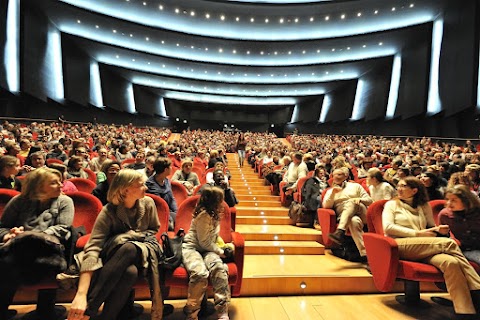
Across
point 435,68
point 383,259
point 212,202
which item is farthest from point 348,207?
point 435,68

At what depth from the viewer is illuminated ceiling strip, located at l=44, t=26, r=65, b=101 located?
1376 cm

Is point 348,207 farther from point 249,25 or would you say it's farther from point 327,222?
point 249,25

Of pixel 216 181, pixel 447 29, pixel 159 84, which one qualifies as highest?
pixel 159 84

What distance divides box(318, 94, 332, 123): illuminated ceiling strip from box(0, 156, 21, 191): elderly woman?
23213 millimetres

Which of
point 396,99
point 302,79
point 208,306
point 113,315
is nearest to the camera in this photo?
point 113,315

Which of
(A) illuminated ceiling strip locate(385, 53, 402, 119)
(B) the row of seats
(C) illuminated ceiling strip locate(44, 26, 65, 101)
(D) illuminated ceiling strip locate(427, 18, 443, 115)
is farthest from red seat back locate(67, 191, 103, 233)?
(A) illuminated ceiling strip locate(385, 53, 402, 119)

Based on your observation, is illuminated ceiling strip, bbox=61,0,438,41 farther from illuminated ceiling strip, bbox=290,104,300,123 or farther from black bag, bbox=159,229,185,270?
black bag, bbox=159,229,185,270

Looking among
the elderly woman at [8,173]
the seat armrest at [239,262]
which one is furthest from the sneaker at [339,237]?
the elderly woman at [8,173]

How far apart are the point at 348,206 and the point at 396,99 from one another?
1481 cm

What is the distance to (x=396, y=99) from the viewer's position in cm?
1582

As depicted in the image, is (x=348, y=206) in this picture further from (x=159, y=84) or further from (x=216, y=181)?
(x=159, y=84)

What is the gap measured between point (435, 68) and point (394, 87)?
322 centimetres

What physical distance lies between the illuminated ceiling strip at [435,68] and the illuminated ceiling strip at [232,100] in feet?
53.4

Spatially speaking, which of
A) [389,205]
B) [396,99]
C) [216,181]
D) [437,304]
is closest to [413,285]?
[437,304]
